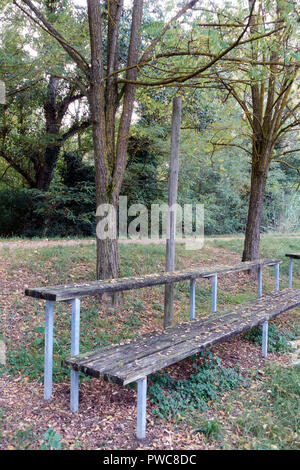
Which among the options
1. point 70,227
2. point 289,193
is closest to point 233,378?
point 70,227

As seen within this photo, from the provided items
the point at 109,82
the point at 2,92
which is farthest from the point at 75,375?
the point at 2,92

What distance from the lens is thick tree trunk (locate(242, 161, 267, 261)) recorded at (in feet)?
25.9

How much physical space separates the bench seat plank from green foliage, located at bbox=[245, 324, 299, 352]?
520 mm

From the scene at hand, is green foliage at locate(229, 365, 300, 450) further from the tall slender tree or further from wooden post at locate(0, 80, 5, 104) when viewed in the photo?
wooden post at locate(0, 80, 5, 104)

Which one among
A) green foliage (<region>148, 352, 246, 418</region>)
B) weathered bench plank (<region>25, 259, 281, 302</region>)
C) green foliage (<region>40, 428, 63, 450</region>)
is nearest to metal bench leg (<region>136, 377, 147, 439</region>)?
green foliage (<region>148, 352, 246, 418</region>)

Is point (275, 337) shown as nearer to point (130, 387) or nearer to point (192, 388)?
point (192, 388)

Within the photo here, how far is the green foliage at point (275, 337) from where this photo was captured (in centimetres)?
494

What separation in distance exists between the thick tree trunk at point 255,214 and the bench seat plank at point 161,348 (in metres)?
3.20

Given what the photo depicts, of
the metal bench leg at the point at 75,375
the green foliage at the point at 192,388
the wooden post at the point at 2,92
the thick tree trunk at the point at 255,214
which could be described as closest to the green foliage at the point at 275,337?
the green foliage at the point at 192,388

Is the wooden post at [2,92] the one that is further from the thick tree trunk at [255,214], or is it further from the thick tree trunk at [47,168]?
the thick tree trunk at [255,214]

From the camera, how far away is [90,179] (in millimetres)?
11812

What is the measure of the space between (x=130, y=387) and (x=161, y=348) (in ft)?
2.01

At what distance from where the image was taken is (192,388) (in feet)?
11.4
